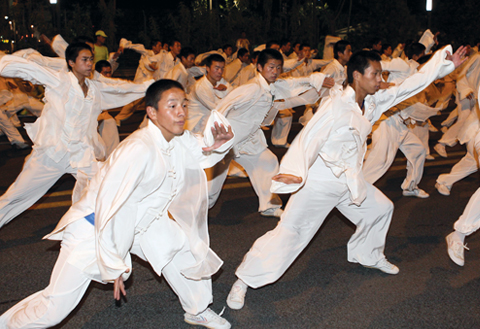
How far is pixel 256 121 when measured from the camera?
5742 millimetres

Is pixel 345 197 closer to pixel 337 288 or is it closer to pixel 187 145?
pixel 337 288

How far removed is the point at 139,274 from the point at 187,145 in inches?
62.1

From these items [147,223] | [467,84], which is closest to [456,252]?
[147,223]

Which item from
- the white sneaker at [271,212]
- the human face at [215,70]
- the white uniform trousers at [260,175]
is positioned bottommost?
the white sneaker at [271,212]

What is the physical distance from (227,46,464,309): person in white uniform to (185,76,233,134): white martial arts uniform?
317 centimetres

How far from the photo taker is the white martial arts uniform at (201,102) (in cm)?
694

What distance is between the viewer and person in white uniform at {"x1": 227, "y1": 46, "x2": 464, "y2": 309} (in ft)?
12.4

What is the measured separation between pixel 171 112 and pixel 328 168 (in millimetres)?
1456

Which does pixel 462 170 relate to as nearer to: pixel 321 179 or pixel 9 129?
pixel 321 179

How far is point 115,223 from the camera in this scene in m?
2.89

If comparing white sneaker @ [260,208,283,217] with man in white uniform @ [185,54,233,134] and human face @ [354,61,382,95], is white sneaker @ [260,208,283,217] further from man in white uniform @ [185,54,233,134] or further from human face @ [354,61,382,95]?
human face @ [354,61,382,95]

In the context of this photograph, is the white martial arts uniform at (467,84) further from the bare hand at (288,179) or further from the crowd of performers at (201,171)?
the bare hand at (288,179)

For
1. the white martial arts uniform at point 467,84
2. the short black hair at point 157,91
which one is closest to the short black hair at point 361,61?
the short black hair at point 157,91

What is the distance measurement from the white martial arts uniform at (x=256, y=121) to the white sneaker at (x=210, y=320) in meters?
2.43
